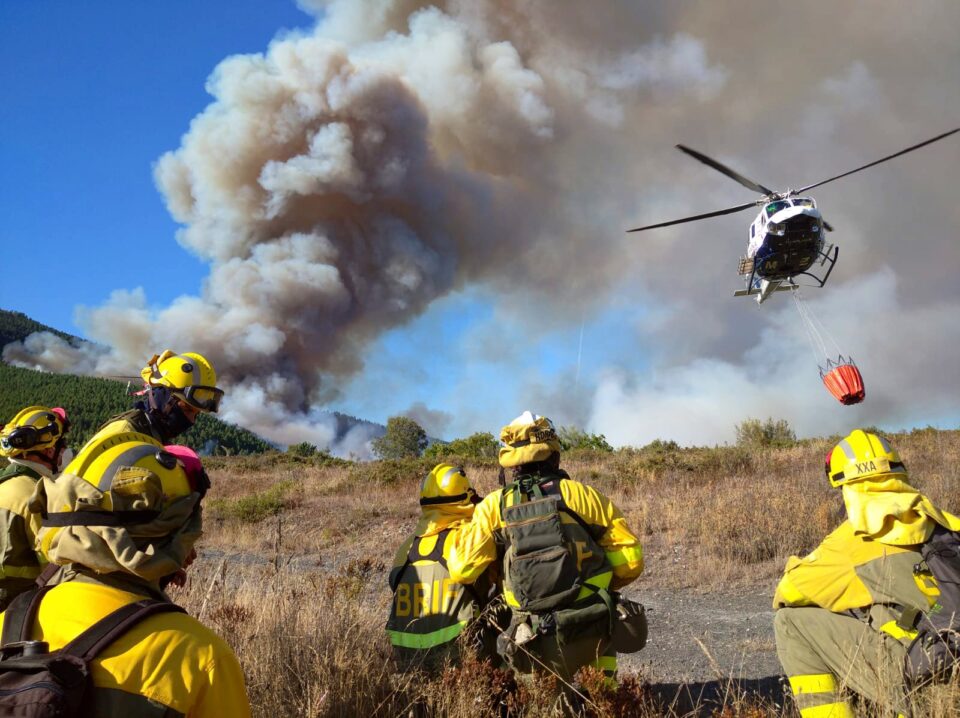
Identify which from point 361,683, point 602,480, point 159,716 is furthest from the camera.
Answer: point 602,480

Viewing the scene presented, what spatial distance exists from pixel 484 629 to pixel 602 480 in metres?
9.93

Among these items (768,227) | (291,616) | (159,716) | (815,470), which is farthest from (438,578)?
(768,227)

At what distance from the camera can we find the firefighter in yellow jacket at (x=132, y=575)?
1.35 meters

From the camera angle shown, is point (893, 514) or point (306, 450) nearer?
point (893, 514)

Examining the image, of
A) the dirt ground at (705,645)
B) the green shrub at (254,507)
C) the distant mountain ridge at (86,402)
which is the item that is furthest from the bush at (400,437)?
the dirt ground at (705,645)

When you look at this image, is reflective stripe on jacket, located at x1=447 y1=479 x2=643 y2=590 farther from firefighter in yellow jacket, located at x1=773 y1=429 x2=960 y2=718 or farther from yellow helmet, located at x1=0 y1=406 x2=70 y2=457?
yellow helmet, located at x1=0 y1=406 x2=70 y2=457

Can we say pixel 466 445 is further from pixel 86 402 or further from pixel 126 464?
pixel 86 402

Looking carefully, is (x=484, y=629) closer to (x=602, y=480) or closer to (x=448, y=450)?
(x=602, y=480)

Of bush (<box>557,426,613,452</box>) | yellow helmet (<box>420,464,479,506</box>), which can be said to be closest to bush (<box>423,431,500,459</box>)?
bush (<box>557,426,613,452</box>)

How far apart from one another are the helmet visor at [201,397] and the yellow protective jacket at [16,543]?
2.71ft

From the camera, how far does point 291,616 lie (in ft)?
12.7

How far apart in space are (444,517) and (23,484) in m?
2.05

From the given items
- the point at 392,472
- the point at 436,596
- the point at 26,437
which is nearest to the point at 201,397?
→ the point at 26,437

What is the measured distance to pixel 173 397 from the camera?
3.16m
